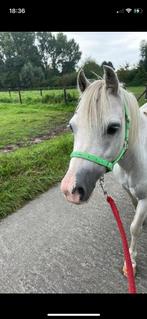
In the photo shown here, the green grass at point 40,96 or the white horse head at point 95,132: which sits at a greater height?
the white horse head at point 95,132

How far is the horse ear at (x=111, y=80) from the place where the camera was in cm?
130

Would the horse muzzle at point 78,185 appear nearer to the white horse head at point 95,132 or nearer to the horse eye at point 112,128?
the white horse head at point 95,132

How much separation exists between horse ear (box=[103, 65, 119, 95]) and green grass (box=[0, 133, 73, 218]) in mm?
1849

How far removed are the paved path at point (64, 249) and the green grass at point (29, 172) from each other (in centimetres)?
14

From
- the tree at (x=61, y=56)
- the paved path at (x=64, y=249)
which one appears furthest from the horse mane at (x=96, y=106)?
the tree at (x=61, y=56)

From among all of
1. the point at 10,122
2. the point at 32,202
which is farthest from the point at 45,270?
the point at 10,122

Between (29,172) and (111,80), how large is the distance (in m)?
2.31

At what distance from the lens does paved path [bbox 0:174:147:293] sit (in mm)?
1841

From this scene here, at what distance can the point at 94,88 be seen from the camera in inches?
53.9
